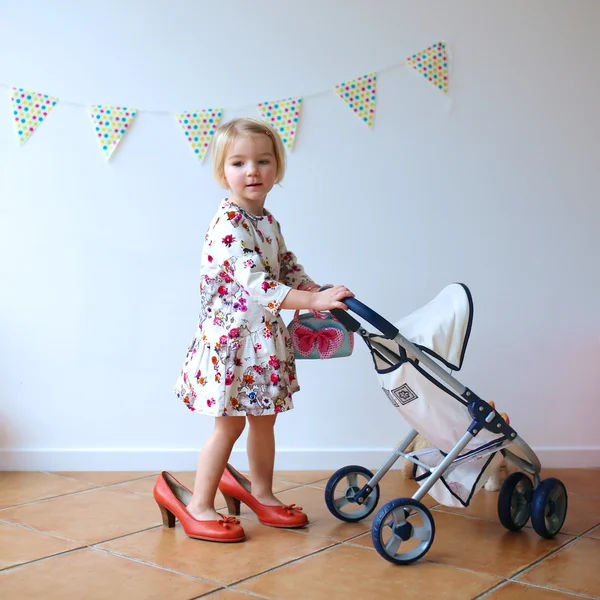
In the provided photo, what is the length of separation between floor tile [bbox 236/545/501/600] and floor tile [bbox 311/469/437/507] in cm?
57

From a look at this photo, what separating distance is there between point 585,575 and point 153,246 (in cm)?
177

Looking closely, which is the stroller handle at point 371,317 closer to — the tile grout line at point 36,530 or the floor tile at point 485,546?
the floor tile at point 485,546

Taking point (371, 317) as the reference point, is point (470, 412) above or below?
below

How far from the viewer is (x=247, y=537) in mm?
2029

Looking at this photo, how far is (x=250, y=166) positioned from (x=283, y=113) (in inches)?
32.0

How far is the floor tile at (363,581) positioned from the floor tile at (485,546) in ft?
0.23

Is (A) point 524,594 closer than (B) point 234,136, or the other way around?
(A) point 524,594

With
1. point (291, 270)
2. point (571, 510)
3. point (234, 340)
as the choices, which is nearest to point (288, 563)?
point (234, 340)

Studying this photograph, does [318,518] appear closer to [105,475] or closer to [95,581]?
[95,581]

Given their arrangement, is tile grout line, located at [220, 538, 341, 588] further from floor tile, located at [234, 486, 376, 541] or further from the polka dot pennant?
the polka dot pennant

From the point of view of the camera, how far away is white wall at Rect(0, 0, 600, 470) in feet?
9.08

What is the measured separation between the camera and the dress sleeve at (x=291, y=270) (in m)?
2.21

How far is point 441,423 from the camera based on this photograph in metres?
1.91

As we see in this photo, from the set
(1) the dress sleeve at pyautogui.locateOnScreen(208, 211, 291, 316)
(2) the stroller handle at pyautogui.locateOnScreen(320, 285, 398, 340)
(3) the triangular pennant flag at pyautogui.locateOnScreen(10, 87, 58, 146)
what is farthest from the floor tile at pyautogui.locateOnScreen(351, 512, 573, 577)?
(3) the triangular pennant flag at pyautogui.locateOnScreen(10, 87, 58, 146)
